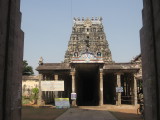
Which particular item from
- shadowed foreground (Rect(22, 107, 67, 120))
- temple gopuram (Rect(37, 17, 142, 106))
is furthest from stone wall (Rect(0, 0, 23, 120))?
temple gopuram (Rect(37, 17, 142, 106))

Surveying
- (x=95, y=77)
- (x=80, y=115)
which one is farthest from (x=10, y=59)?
(x=95, y=77)

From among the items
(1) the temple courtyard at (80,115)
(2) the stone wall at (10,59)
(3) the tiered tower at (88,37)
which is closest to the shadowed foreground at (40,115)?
(1) the temple courtyard at (80,115)

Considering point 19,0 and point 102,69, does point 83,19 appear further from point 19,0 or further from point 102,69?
point 19,0

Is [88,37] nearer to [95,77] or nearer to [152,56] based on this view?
[95,77]

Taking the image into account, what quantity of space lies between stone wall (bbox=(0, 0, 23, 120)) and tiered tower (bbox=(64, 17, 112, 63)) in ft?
163

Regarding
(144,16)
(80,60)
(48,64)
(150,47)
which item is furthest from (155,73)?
(48,64)

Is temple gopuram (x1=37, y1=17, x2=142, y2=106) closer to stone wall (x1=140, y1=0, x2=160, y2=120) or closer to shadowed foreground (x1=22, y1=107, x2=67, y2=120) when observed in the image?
shadowed foreground (x1=22, y1=107, x2=67, y2=120)

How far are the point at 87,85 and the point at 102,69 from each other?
65.7ft

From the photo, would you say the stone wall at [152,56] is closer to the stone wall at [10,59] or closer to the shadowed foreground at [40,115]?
the stone wall at [10,59]

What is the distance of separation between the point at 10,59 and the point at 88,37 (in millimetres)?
56903

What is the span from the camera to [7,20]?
6.29m

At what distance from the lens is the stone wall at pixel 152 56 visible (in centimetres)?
605

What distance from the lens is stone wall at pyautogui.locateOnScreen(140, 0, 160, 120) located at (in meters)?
6.05

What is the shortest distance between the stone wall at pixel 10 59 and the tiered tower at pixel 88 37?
49.6 metres
